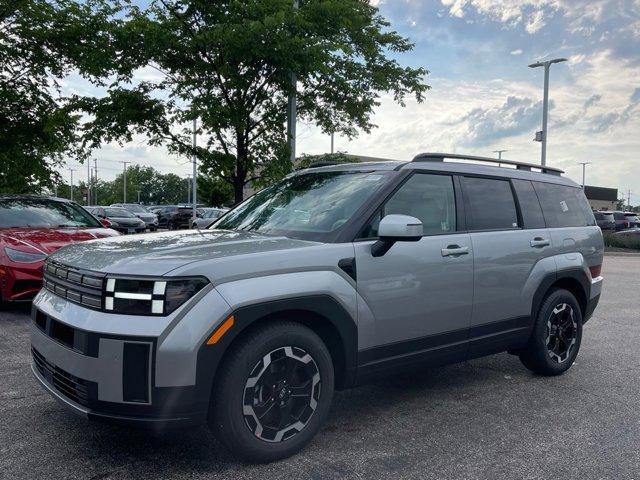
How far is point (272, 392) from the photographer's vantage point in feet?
10.1

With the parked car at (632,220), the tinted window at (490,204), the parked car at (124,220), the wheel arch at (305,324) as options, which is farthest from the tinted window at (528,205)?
the parked car at (632,220)

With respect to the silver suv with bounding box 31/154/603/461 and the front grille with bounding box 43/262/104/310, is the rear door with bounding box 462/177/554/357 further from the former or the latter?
the front grille with bounding box 43/262/104/310

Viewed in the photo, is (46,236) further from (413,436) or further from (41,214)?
(413,436)

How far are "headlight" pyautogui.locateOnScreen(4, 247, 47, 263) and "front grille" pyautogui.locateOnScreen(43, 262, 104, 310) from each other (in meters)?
3.88

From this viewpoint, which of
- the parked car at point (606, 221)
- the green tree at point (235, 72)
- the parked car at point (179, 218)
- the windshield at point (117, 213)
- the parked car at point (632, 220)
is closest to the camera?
the green tree at point (235, 72)

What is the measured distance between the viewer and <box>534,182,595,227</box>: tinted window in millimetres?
5012

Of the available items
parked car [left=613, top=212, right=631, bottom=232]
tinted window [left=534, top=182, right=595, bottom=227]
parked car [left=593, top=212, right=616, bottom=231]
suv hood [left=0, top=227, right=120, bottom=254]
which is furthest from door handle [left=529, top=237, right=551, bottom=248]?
parked car [left=613, top=212, right=631, bottom=232]

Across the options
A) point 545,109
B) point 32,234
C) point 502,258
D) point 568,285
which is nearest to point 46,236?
point 32,234

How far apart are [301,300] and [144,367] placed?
0.91 meters

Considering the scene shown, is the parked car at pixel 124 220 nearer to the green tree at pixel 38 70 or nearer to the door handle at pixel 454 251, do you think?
the green tree at pixel 38 70

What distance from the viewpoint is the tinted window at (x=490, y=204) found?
14.2 ft

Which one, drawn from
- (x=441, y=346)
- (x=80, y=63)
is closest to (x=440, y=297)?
(x=441, y=346)

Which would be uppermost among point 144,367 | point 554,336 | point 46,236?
point 46,236

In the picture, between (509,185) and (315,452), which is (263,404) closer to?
(315,452)
